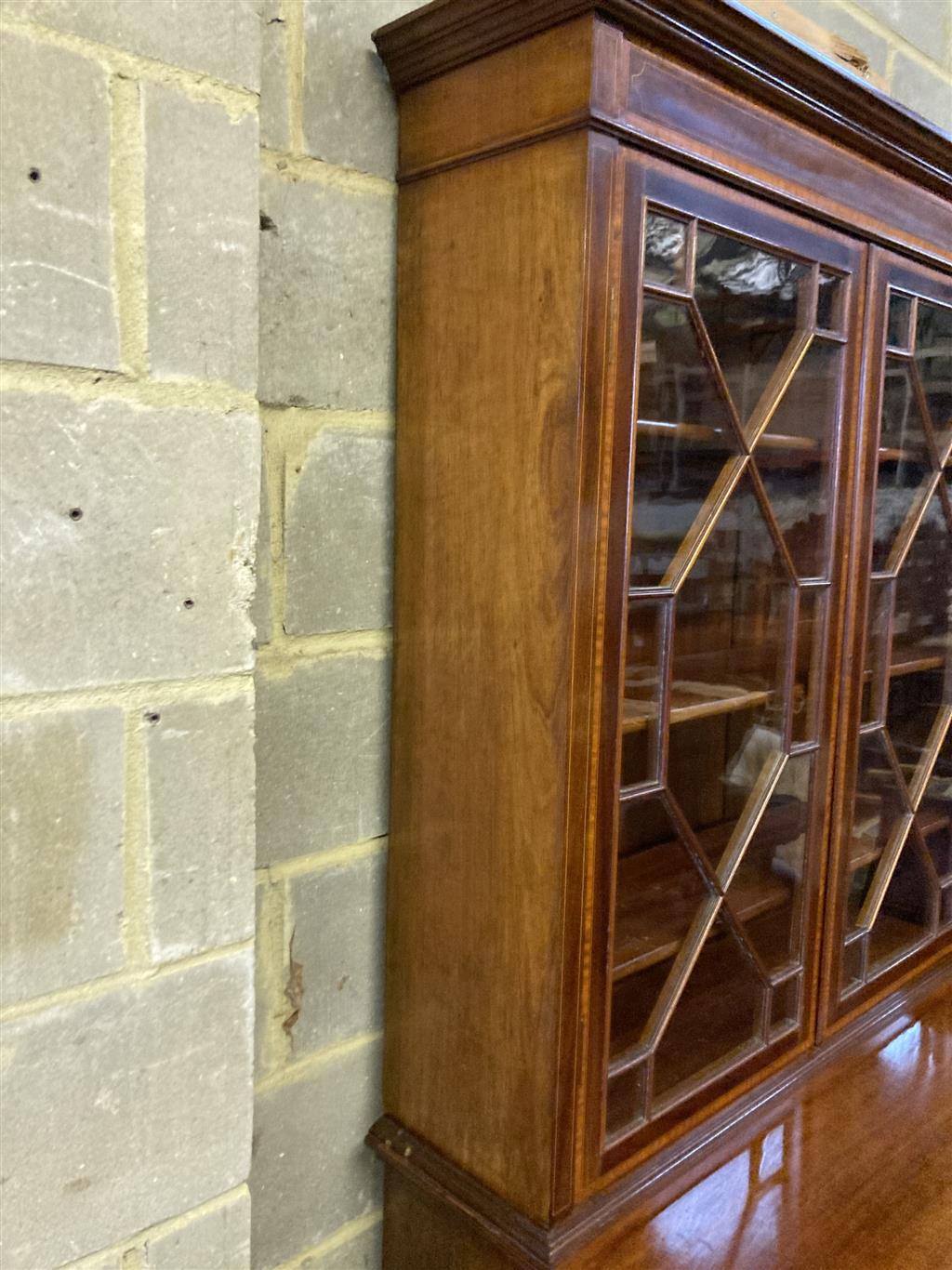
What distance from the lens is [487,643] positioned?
1010 mm

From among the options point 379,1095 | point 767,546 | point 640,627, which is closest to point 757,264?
point 767,546

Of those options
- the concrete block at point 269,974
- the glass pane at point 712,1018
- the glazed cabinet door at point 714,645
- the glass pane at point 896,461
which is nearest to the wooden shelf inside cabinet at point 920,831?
the glazed cabinet door at point 714,645

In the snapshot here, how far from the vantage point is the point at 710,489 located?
107cm

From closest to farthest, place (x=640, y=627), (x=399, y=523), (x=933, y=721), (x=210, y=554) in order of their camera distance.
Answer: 1. (x=210, y=554)
2. (x=640, y=627)
3. (x=399, y=523)
4. (x=933, y=721)

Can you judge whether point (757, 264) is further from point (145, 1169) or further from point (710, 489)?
point (145, 1169)

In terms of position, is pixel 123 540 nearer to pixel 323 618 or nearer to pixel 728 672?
pixel 323 618

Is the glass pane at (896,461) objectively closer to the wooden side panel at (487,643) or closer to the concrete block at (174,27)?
the wooden side panel at (487,643)

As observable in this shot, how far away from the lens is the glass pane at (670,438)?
977 mm

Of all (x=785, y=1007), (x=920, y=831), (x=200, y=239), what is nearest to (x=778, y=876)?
(x=785, y=1007)

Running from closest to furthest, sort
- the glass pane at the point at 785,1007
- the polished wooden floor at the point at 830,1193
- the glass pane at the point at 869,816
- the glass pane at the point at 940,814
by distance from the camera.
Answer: the polished wooden floor at the point at 830,1193
the glass pane at the point at 785,1007
the glass pane at the point at 869,816
the glass pane at the point at 940,814

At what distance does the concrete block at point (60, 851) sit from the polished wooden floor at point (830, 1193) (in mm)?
578

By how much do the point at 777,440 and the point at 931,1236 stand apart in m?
0.85

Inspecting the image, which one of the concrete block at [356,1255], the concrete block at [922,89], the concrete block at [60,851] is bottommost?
the concrete block at [356,1255]

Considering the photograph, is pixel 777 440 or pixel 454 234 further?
pixel 777 440
